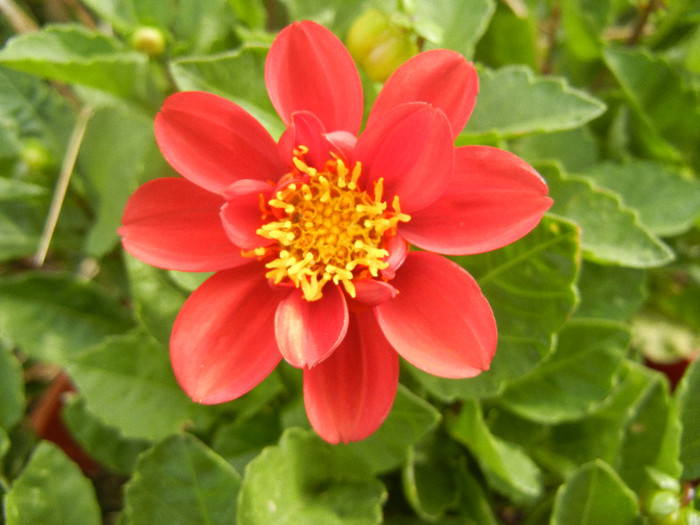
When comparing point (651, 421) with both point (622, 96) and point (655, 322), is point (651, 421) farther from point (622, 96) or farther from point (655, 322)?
point (622, 96)

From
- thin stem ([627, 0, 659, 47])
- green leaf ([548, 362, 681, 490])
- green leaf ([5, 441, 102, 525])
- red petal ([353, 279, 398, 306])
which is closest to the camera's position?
red petal ([353, 279, 398, 306])

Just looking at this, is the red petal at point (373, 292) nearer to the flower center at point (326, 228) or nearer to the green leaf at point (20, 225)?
the flower center at point (326, 228)

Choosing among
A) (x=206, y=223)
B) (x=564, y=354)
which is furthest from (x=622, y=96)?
(x=206, y=223)

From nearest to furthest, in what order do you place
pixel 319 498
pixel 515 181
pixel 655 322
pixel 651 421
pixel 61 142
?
pixel 515 181
pixel 319 498
pixel 651 421
pixel 61 142
pixel 655 322

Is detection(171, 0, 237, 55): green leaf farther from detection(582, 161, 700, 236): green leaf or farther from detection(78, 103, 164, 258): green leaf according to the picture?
detection(582, 161, 700, 236): green leaf

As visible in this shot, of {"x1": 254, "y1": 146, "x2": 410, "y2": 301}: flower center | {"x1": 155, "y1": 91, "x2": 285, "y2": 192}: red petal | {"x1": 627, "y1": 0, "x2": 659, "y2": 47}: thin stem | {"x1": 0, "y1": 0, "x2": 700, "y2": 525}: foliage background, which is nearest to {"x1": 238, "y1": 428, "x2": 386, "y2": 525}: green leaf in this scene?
{"x1": 0, "y1": 0, "x2": 700, "y2": 525}: foliage background

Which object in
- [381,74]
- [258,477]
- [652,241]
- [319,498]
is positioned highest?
[381,74]
